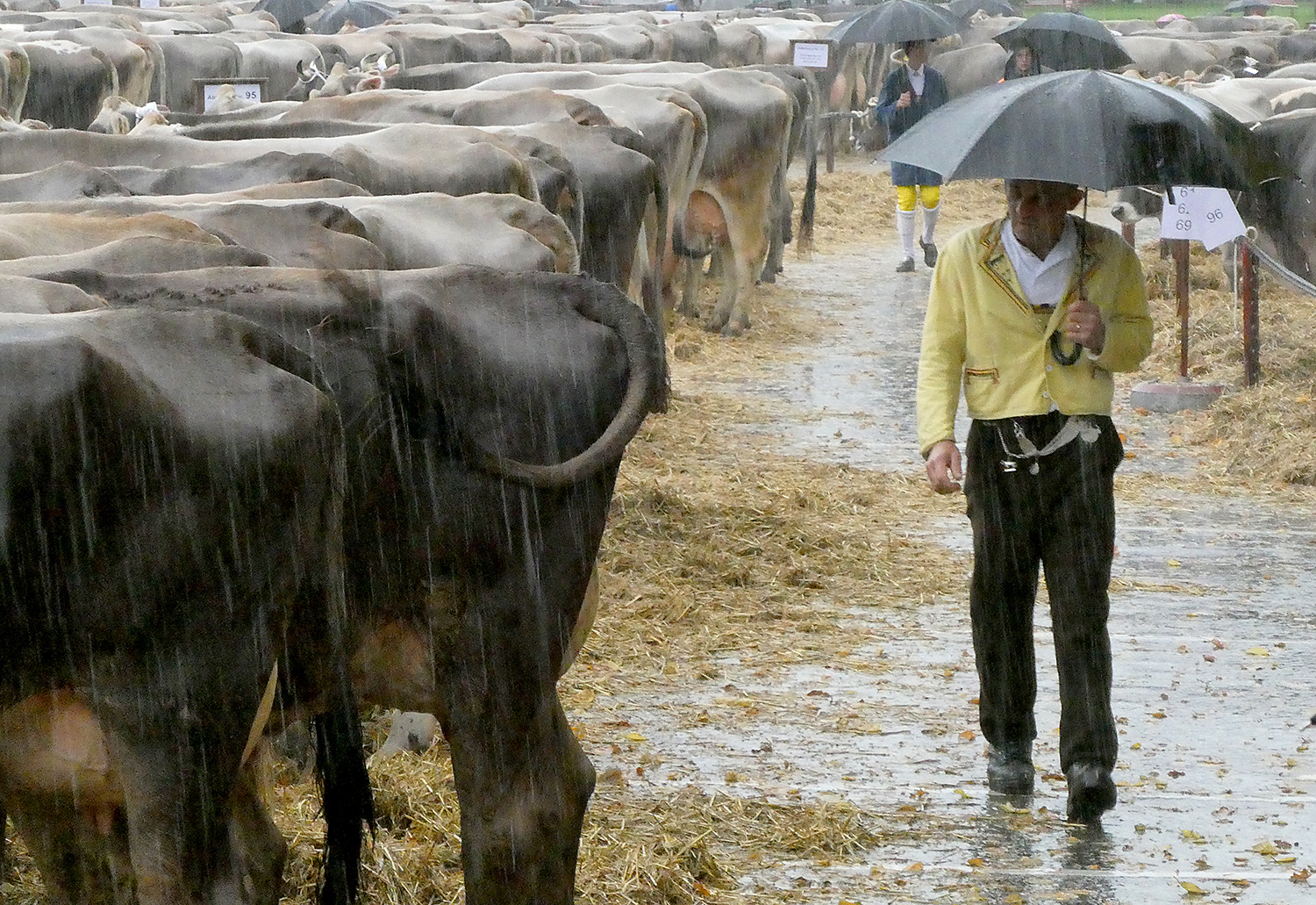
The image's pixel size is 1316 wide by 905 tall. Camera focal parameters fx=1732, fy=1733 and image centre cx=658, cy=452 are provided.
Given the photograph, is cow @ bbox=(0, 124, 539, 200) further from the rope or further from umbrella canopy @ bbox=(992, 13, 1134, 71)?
umbrella canopy @ bbox=(992, 13, 1134, 71)

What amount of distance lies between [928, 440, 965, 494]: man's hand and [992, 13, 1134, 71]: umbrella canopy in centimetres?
1066

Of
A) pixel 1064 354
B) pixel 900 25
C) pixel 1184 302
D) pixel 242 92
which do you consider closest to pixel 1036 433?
pixel 1064 354

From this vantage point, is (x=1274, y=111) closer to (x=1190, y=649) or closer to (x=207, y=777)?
(x=1190, y=649)

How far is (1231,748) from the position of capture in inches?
235

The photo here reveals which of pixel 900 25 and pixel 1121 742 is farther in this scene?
pixel 900 25

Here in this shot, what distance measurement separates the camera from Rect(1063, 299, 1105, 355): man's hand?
5273mm

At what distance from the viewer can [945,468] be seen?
17.6ft

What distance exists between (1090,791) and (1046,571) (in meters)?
0.71

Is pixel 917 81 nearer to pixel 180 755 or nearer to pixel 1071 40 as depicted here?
pixel 1071 40

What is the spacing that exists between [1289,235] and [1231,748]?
706 cm

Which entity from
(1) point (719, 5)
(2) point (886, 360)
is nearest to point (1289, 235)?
(2) point (886, 360)

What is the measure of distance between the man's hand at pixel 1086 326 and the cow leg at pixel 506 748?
2.03m

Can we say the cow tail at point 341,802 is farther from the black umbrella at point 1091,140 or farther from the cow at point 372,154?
the cow at point 372,154

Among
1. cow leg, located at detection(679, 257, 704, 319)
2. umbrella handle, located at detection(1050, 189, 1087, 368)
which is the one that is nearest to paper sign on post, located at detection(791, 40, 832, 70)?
cow leg, located at detection(679, 257, 704, 319)
